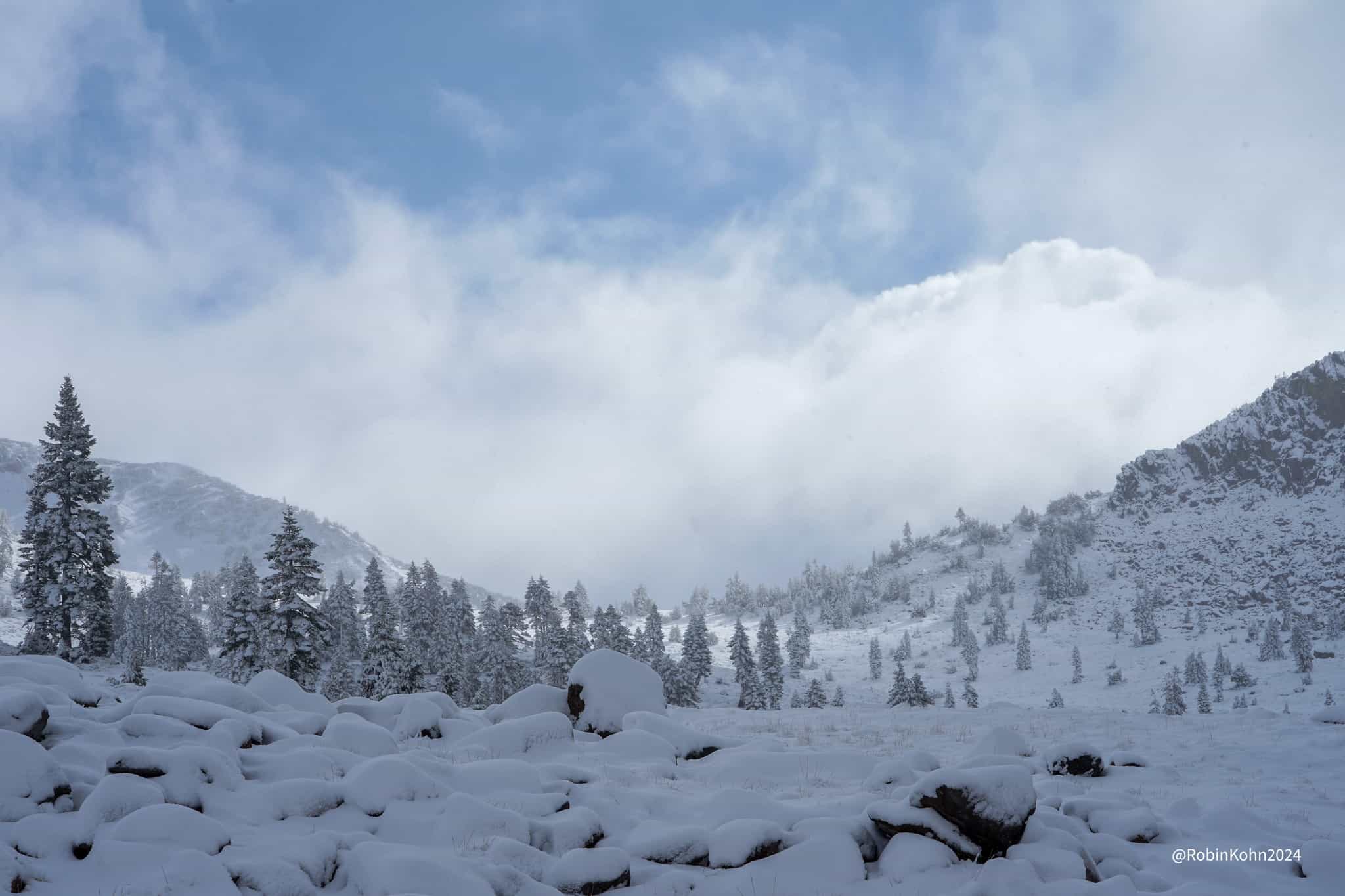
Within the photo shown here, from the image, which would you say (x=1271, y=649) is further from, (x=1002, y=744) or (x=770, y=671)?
(x=1002, y=744)

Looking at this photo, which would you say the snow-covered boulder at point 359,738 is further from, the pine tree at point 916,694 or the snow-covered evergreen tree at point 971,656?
the snow-covered evergreen tree at point 971,656

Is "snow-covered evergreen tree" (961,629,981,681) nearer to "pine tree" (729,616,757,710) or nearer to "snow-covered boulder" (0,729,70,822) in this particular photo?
"pine tree" (729,616,757,710)

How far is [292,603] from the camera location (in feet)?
125

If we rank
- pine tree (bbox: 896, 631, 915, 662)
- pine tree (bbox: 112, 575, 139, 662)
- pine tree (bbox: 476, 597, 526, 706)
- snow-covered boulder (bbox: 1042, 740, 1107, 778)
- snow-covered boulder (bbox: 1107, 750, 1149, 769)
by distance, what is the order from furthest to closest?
1. pine tree (bbox: 896, 631, 915, 662)
2. pine tree (bbox: 112, 575, 139, 662)
3. pine tree (bbox: 476, 597, 526, 706)
4. snow-covered boulder (bbox: 1107, 750, 1149, 769)
5. snow-covered boulder (bbox: 1042, 740, 1107, 778)

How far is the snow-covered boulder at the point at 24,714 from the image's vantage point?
886cm

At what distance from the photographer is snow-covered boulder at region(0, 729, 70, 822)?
7301 millimetres

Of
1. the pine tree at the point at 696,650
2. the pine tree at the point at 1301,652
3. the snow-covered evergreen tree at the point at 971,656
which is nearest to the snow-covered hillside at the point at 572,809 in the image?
the pine tree at the point at 696,650

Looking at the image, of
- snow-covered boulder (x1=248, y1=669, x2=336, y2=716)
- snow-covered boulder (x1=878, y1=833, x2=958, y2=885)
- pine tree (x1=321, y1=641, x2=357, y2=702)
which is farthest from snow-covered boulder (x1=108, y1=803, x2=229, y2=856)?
pine tree (x1=321, y1=641, x2=357, y2=702)

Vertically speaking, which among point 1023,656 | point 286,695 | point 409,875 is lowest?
point 1023,656

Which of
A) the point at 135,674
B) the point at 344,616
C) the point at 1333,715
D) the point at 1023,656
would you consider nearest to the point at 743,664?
the point at 344,616

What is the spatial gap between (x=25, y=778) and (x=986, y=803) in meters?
10.7

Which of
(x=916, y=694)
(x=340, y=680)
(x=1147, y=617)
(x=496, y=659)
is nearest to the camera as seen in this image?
(x=340, y=680)

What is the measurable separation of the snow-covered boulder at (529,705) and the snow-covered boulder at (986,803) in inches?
360

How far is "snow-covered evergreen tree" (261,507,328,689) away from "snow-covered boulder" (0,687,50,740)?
100ft
